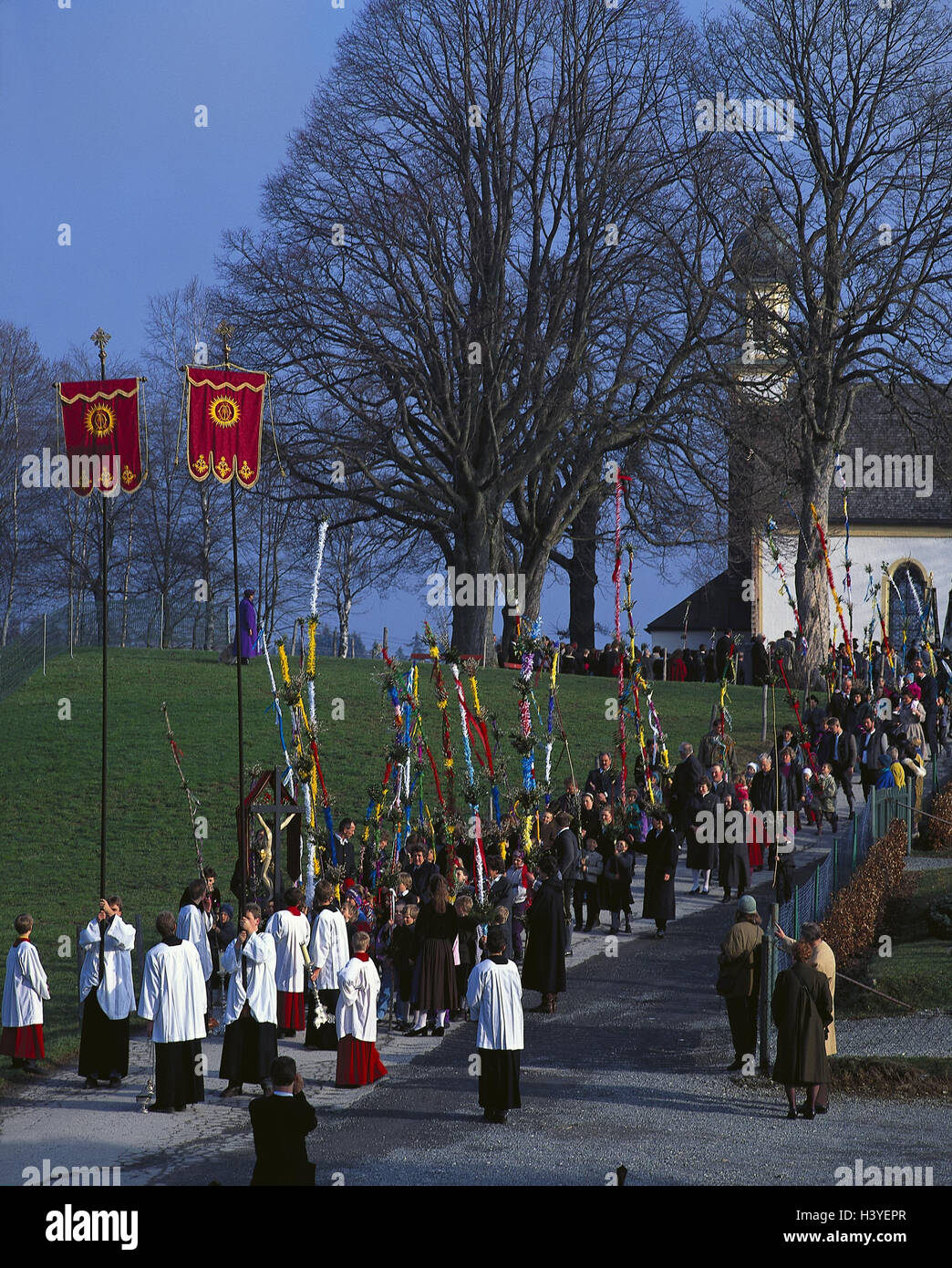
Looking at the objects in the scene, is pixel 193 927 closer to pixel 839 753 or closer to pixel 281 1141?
pixel 281 1141

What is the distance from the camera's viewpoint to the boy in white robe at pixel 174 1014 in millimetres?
12414

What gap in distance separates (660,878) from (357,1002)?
21.1 feet

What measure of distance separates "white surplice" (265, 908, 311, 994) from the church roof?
39.0 meters

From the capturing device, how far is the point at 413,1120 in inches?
463

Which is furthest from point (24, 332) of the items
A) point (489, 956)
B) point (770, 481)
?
point (489, 956)

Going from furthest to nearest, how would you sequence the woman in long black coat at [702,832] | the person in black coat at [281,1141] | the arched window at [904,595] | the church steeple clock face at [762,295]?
the arched window at [904,595], the church steeple clock face at [762,295], the woman in long black coat at [702,832], the person in black coat at [281,1141]

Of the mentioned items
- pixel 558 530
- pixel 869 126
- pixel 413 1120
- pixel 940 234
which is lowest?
pixel 413 1120

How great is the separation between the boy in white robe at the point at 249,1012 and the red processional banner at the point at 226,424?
5800mm

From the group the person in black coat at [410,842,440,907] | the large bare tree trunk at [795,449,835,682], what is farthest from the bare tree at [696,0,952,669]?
the person in black coat at [410,842,440,907]

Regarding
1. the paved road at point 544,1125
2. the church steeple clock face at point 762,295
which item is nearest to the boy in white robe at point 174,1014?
the paved road at point 544,1125

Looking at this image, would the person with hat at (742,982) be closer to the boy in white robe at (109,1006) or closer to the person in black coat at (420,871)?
the person in black coat at (420,871)

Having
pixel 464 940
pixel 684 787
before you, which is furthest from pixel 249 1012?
pixel 684 787
